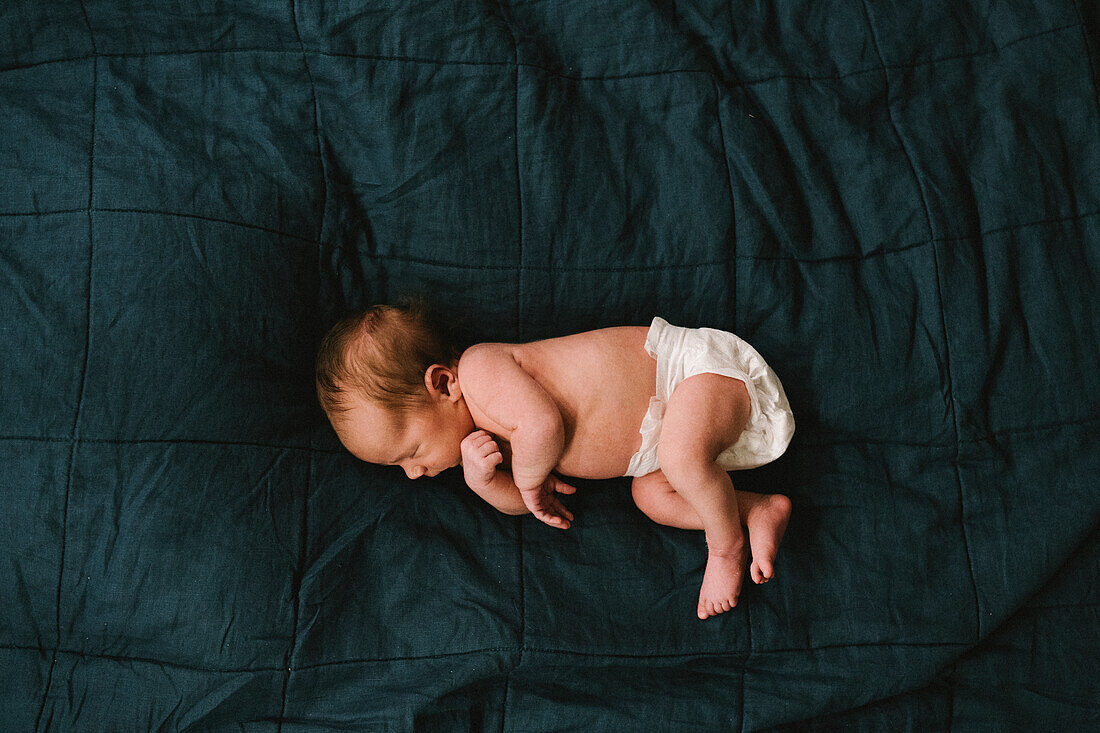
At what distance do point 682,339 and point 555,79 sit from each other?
60 cm

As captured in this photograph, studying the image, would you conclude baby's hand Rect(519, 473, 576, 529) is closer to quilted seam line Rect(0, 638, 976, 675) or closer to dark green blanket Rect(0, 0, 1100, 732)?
dark green blanket Rect(0, 0, 1100, 732)

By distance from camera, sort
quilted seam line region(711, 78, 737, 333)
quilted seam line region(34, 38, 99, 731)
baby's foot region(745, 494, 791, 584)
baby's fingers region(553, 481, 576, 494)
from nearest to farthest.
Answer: quilted seam line region(34, 38, 99, 731)
baby's foot region(745, 494, 791, 584)
baby's fingers region(553, 481, 576, 494)
quilted seam line region(711, 78, 737, 333)

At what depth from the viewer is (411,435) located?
134cm

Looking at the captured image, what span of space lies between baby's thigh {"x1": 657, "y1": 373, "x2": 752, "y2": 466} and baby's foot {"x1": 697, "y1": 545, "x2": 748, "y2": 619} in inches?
7.1

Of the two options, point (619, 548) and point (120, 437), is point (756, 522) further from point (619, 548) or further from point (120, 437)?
point (120, 437)

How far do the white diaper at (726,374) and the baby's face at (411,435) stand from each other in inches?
13.1

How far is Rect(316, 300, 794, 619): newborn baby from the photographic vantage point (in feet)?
4.28

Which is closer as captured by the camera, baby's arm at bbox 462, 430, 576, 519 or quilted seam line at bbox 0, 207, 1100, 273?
baby's arm at bbox 462, 430, 576, 519

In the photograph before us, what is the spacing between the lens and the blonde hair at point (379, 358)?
1.29 meters

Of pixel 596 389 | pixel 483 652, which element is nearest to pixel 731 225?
pixel 596 389

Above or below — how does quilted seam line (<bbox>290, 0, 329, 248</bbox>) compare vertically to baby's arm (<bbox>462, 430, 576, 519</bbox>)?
above

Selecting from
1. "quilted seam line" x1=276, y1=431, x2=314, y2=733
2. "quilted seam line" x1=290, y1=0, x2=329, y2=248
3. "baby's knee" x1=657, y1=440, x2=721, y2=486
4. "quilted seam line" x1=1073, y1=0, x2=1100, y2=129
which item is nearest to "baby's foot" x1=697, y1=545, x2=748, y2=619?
"baby's knee" x1=657, y1=440, x2=721, y2=486

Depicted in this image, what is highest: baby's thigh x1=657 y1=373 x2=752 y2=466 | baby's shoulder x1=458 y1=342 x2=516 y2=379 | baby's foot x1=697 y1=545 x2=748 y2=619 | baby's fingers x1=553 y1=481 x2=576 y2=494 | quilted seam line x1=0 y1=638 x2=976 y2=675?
baby's shoulder x1=458 y1=342 x2=516 y2=379

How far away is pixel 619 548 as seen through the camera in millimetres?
1394
